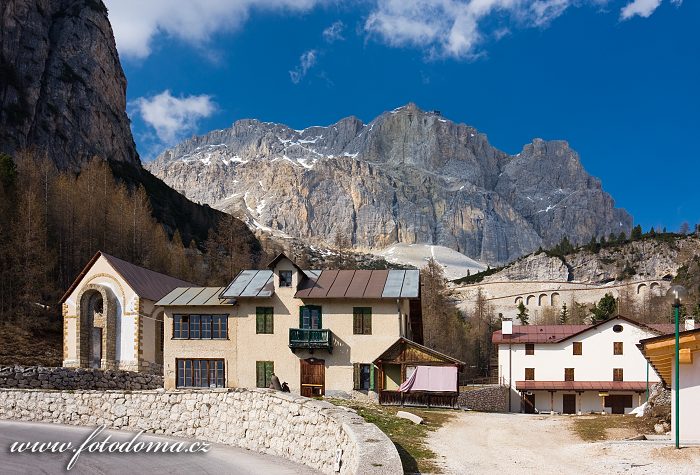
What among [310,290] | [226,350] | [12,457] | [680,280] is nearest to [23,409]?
[12,457]

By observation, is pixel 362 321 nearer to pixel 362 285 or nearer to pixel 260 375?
pixel 362 285

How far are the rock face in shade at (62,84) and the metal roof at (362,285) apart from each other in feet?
271

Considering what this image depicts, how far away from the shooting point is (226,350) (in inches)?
1583

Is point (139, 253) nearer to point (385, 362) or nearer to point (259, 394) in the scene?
point (385, 362)

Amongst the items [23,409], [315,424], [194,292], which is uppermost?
[194,292]

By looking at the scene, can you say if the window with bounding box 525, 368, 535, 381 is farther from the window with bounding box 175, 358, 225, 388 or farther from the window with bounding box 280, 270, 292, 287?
the window with bounding box 175, 358, 225, 388

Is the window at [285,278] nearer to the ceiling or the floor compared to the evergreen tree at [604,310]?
Answer: nearer to the ceiling

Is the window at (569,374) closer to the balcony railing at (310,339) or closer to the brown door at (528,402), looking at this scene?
the brown door at (528,402)

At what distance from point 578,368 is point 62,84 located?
108 meters

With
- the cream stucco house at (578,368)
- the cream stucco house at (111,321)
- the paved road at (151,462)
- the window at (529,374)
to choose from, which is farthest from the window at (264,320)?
the window at (529,374)

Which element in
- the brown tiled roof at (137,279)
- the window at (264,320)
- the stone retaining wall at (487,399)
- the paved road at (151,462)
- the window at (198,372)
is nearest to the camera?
the paved road at (151,462)

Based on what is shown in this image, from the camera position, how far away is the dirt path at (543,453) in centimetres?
1594

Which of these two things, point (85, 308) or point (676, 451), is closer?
point (676, 451)

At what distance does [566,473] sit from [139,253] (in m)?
58.2
